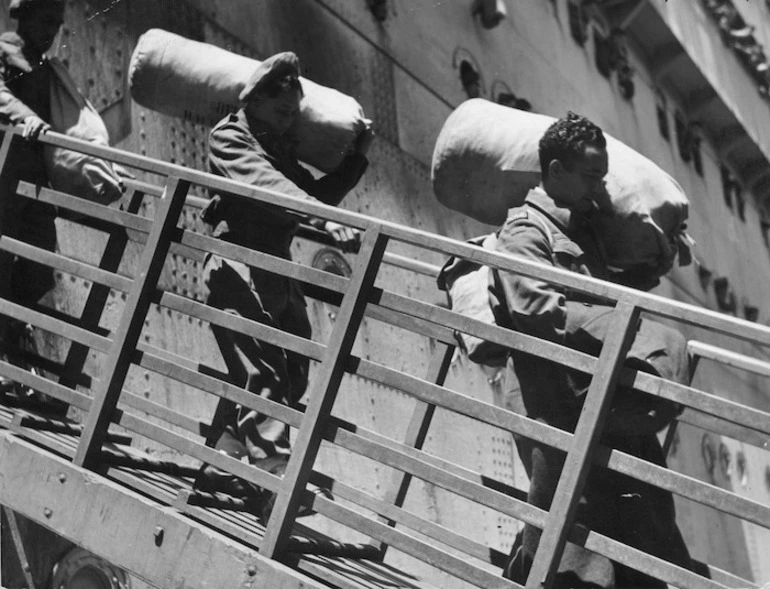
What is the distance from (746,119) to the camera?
21453 millimetres

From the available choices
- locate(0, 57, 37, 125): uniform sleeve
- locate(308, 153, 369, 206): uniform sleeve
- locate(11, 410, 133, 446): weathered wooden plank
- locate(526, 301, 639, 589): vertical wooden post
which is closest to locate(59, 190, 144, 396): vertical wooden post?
locate(11, 410, 133, 446): weathered wooden plank

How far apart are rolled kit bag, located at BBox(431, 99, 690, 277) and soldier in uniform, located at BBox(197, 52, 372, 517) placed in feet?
1.89

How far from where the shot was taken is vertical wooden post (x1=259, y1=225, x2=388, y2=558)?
10.8 feet

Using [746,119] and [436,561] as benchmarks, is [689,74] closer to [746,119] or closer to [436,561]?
[746,119]

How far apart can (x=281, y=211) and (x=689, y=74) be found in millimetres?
16877

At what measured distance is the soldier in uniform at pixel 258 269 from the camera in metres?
4.13

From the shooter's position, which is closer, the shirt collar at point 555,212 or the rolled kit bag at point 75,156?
the shirt collar at point 555,212

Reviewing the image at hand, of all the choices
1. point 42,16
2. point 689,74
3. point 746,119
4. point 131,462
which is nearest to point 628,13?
point 689,74

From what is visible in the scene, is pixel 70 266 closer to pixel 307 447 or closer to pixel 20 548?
pixel 307 447

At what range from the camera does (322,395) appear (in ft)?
11.1

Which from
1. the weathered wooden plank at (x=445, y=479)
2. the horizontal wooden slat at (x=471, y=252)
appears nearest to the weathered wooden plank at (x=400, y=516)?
the weathered wooden plank at (x=445, y=479)

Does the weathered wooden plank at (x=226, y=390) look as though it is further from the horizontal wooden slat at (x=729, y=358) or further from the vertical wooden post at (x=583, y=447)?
the horizontal wooden slat at (x=729, y=358)

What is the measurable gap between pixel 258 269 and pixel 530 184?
1159 millimetres

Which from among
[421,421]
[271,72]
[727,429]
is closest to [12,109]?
[271,72]
